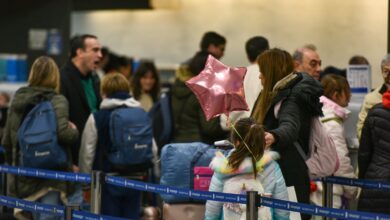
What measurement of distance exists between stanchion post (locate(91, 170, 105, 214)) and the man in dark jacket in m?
1.45

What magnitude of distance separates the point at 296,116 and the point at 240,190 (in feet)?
2.10

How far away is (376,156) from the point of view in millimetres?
7406

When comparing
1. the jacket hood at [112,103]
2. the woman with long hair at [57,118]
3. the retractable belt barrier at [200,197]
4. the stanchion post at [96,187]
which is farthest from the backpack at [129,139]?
the stanchion post at [96,187]

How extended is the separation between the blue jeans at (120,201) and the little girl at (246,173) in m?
2.28

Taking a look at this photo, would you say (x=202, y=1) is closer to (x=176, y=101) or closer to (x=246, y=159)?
(x=176, y=101)

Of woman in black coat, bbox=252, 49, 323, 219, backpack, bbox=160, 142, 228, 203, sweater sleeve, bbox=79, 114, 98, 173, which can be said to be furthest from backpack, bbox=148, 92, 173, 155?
woman in black coat, bbox=252, 49, 323, 219

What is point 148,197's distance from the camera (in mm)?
10641

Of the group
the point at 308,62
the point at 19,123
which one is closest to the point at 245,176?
the point at 308,62

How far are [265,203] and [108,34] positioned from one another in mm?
11124

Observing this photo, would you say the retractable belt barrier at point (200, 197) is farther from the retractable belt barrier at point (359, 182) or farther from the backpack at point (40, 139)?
the backpack at point (40, 139)

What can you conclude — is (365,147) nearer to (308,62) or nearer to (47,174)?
(308,62)

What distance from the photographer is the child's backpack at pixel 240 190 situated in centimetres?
629

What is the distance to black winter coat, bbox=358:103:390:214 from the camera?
7.30 metres

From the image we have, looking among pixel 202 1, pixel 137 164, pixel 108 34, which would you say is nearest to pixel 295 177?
pixel 137 164
